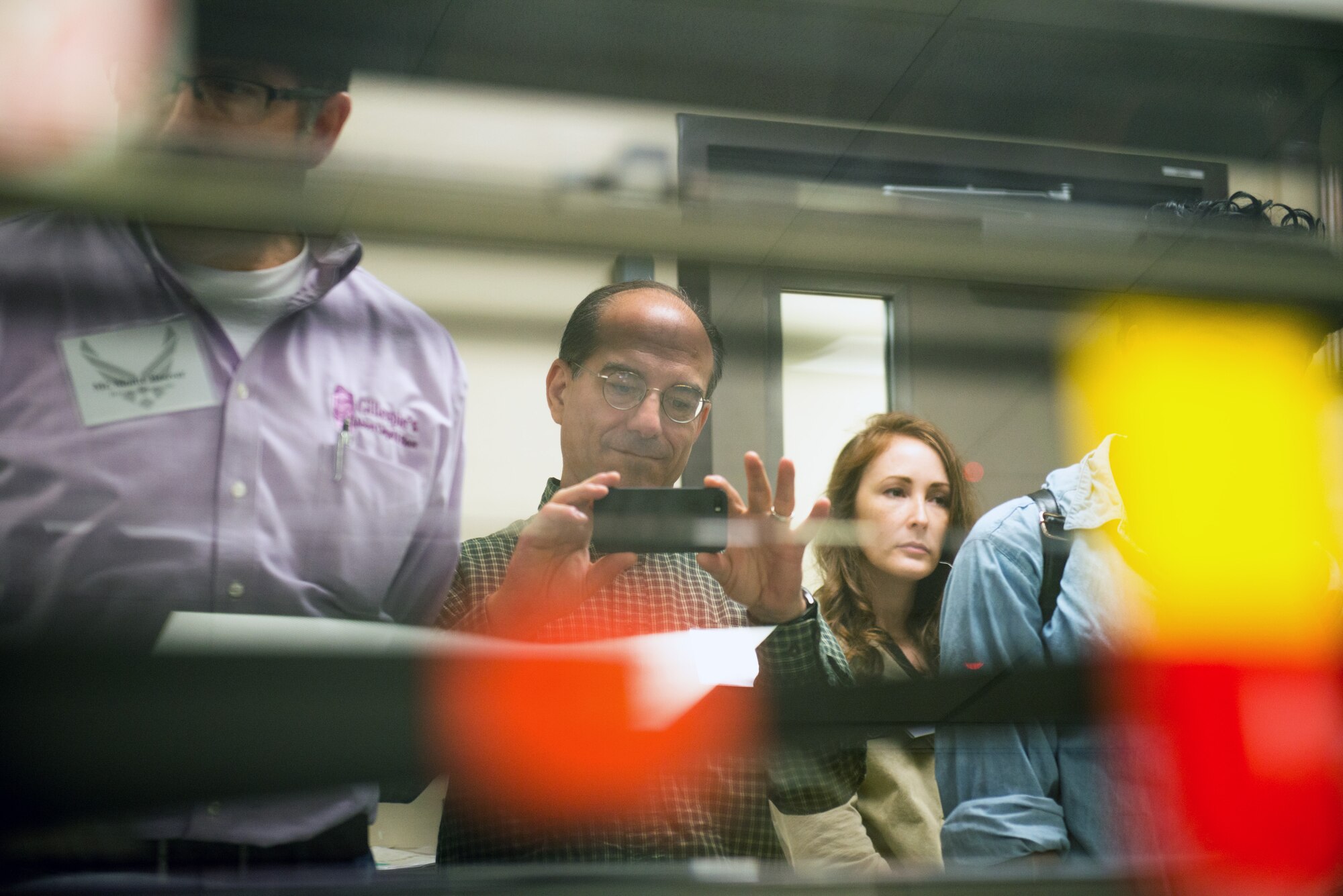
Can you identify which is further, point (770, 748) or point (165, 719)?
point (770, 748)

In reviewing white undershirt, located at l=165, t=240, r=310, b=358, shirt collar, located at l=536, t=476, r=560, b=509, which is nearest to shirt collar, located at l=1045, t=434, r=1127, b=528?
shirt collar, located at l=536, t=476, r=560, b=509

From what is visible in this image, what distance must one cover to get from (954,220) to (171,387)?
68 cm

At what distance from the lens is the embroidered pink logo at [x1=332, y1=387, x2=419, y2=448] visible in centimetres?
100

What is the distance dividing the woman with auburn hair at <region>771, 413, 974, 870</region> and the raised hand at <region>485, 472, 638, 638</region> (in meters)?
0.20

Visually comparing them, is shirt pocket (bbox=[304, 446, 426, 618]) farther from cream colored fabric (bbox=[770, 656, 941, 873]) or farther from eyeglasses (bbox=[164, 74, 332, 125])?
cream colored fabric (bbox=[770, 656, 941, 873])

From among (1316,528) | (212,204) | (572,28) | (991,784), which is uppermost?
(572,28)

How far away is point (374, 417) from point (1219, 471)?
828 millimetres

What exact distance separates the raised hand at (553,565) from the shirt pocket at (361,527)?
0.30ft

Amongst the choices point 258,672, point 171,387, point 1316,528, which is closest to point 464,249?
point 171,387

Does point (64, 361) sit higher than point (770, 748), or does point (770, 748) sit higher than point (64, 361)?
point (64, 361)

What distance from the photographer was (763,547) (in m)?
1.06

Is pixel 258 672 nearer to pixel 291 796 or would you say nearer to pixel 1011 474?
pixel 291 796

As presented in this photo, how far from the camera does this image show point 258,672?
0.91m

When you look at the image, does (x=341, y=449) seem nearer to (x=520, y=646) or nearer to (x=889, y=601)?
(x=520, y=646)
